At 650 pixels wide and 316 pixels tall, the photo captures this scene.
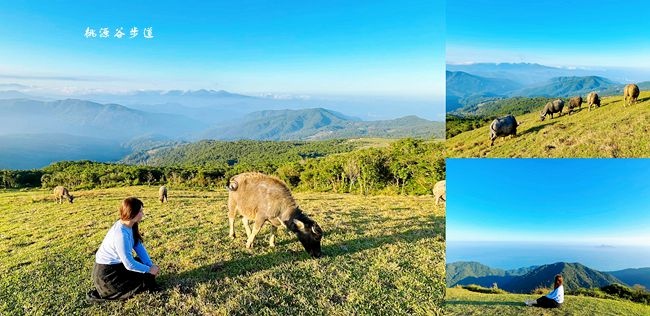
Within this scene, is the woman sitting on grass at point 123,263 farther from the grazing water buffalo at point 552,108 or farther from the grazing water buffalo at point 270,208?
the grazing water buffalo at point 552,108

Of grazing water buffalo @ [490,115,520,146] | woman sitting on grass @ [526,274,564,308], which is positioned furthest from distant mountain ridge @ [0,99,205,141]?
woman sitting on grass @ [526,274,564,308]

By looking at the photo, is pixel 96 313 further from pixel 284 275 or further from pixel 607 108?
pixel 607 108

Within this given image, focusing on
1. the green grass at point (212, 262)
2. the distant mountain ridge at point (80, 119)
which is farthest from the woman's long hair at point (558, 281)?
the distant mountain ridge at point (80, 119)

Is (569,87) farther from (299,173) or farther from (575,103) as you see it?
(299,173)

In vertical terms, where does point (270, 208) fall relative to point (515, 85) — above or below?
below

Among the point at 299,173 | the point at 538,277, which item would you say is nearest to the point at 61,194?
the point at 299,173
